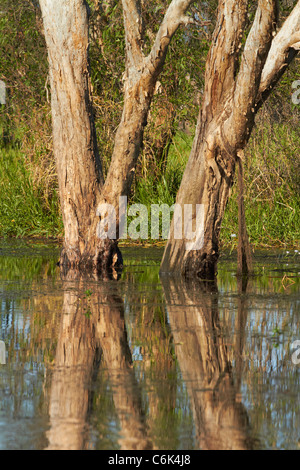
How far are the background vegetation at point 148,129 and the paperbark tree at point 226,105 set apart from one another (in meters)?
2.87

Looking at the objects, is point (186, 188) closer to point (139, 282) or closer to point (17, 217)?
point (139, 282)

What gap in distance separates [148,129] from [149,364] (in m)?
8.56

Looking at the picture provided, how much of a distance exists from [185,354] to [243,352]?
421mm

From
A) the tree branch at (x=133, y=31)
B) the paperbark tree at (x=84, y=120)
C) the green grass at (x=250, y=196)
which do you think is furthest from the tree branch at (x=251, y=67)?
the green grass at (x=250, y=196)

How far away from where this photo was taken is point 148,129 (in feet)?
46.1

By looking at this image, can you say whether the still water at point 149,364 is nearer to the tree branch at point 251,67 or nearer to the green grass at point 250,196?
the tree branch at point 251,67

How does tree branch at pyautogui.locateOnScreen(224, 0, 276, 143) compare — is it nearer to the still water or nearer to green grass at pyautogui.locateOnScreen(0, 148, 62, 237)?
the still water

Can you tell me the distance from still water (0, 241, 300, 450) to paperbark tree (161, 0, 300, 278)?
0.41 metres

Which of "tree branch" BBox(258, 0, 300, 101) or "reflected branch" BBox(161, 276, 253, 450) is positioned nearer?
"reflected branch" BBox(161, 276, 253, 450)

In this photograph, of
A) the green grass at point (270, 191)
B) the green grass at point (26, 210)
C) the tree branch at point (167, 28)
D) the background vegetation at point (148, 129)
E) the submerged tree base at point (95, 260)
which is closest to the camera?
the tree branch at point (167, 28)

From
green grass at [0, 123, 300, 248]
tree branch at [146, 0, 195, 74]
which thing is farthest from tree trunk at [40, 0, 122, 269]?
green grass at [0, 123, 300, 248]

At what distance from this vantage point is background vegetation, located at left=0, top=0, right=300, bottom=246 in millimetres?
12859

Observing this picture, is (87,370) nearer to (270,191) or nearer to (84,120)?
(84,120)

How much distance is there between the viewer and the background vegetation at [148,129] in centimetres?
1286
